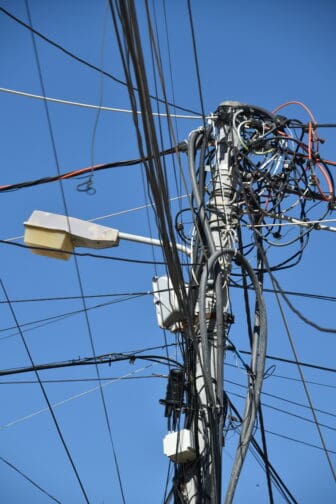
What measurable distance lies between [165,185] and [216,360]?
1.30 metres

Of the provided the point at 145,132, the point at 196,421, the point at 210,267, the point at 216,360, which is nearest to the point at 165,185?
the point at 145,132

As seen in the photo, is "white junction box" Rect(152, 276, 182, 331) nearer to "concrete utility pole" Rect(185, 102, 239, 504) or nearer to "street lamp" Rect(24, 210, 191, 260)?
"concrete utility pole" Rect(185, 102, 239, 504)

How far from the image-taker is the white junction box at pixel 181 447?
19.0ft

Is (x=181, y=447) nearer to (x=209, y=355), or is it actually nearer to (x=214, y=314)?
(x=209, y=355)

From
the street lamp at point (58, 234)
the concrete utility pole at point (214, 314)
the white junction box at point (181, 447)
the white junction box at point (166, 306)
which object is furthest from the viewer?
the white junction box at point (166, 306)

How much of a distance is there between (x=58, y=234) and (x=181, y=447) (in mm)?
1806

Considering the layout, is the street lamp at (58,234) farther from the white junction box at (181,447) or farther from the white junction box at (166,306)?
the white junction box at (181,447)

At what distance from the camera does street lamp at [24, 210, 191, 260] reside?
252 inches

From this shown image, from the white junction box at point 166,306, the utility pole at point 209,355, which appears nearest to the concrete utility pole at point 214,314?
the utility pole at point 209,355

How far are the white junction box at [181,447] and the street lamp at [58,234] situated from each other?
4.63ft

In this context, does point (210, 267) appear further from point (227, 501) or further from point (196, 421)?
point (227, 501)

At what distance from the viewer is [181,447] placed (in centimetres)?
582

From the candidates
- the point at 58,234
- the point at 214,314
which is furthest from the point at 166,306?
the point at 58,234

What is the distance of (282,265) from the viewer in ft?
24.0
